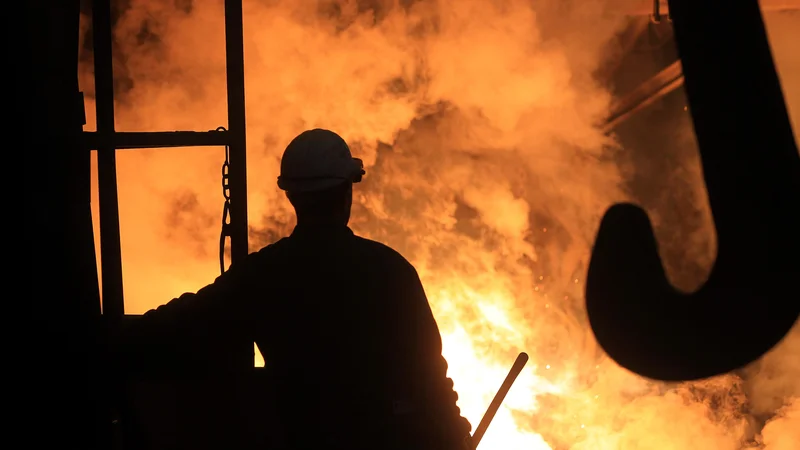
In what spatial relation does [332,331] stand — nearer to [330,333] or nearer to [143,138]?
[330,333]

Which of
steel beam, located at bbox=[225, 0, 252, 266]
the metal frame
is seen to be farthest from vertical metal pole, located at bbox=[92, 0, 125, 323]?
steel beam, located at bbox=[225, 0, 252, 266]

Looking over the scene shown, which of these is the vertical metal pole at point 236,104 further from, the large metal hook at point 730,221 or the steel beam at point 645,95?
the steel beam at point 645,95

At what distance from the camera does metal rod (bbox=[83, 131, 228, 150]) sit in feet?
8.11

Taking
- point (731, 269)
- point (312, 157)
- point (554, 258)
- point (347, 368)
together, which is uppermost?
point (312, 157)

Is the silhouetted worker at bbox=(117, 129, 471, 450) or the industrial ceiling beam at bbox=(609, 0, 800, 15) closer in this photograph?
the silhouetted worker at bbox=(117, 129, 471, 450)

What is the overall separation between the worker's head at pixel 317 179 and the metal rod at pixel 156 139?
57cm

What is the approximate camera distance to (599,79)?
5.25 meters

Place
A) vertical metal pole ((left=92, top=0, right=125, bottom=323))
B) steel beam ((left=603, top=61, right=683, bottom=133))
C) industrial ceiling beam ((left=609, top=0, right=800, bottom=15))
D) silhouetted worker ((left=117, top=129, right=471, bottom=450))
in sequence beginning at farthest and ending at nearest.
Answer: steel beam ((left=603, top=61, right=683, bottom=133))
industrial ceiling beam ((left=609, top=0, right=800, bottom=15))
vertical metal pole ((left=92, top=0, right=125, bottom=323))
silhouetted worker ((left=117, top=129, right=471, bottom=450))

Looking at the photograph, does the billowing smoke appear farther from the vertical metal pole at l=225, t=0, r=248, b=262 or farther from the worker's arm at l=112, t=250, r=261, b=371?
the worker's arm at l=112, t=250, r=261, b=371

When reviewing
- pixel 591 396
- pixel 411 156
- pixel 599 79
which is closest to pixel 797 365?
pixel 591 396

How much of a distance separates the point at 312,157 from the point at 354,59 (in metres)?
2.97

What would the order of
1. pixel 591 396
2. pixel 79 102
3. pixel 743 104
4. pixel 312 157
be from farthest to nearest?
pixel 591 396 → pixel 79 102 → pixel 312 157 → pixel 743 104

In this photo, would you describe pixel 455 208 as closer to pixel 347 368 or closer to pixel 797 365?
pixel 797 365

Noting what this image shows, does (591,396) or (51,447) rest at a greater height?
(51,447)
